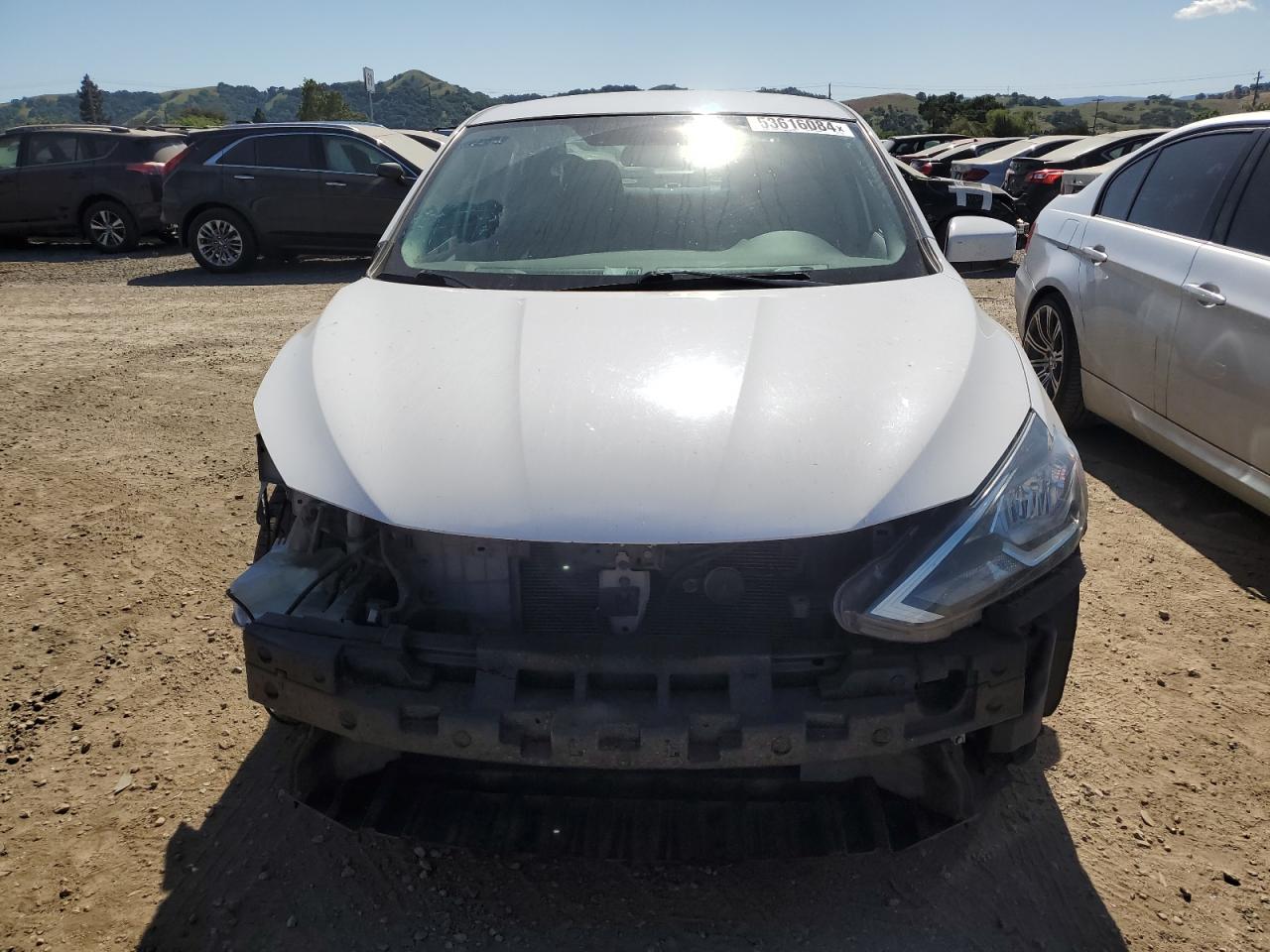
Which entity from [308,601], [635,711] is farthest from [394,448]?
[635,711]

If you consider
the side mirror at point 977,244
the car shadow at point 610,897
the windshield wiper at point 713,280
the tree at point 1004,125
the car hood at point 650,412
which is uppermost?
the tree at point 1004,125

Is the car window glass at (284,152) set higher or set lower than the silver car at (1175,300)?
higher

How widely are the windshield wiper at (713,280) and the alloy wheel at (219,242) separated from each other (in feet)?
33.4

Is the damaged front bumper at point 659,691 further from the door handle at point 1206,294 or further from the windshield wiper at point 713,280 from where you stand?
the door handle at point 1206,294

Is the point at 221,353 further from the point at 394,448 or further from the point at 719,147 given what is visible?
the point at 394,448

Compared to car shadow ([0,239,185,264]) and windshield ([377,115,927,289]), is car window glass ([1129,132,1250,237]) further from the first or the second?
car shadow ([0,239,185,264])

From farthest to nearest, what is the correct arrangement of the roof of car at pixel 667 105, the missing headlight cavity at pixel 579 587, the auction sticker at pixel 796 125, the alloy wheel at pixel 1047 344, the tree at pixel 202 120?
the tree at pixel 202 120 < the alloy wheel at pixel 1047 344 < the roof of car at pixel 667 105 < the auction sticker at pixel 796 125 < the missing headlight cavity at pixel 579 587

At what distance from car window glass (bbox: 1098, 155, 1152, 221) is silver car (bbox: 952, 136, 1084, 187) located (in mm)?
12228

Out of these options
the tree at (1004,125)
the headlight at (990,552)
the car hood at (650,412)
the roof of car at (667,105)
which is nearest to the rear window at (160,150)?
the roof of car at (667,105)

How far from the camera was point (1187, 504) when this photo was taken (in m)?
4.41

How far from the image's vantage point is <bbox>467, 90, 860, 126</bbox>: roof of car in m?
3.50

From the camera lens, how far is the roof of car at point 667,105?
3502mm

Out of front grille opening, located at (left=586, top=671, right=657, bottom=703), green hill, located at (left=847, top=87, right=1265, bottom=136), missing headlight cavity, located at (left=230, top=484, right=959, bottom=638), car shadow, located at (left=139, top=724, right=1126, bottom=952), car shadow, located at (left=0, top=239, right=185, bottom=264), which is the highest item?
green hill, located at (left=847, top=87, right=1265, bottom=136)

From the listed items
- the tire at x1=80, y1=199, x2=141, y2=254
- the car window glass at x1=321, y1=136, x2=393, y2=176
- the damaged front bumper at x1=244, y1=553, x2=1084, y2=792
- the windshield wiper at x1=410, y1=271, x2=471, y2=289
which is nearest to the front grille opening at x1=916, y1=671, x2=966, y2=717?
the damaged front bumper at x1=244, y1=553, x2=1084, y2=792
